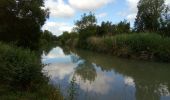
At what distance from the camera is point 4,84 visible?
9.19 m

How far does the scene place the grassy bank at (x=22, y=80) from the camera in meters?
8.49

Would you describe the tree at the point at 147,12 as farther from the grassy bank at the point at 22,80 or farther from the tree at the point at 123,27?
the grassy bank at the point at 22,80

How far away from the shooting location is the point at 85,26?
57.7 meters

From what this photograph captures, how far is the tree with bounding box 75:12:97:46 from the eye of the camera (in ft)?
169

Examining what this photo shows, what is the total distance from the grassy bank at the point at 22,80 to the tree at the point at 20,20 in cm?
1191

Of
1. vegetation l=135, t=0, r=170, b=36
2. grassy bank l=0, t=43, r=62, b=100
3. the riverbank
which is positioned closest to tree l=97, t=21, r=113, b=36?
vegetation l=135, t=0, r=170, b=36

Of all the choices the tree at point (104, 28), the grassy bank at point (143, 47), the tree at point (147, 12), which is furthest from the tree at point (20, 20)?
the tree at point (104, 28)

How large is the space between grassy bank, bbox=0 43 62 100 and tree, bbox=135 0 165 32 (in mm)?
36360

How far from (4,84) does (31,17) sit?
45.8 ft

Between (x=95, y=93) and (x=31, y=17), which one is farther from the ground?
(x=31, y=17)

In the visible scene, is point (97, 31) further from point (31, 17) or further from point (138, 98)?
point (138, 98)

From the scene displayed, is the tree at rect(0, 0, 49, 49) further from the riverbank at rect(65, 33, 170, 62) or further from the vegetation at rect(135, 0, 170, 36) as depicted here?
the vegetation at rect(135, 0, 170, 36)

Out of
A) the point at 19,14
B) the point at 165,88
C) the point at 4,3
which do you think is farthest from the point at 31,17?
the point at 165,88

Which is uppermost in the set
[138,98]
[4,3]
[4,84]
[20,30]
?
[4,3]
